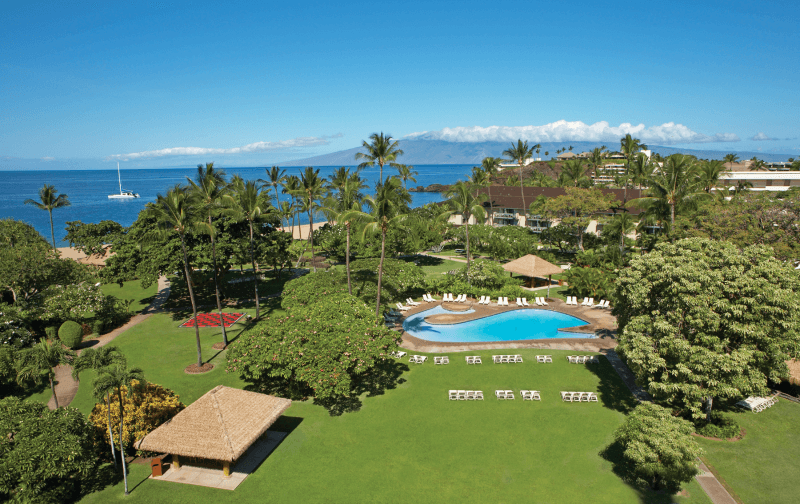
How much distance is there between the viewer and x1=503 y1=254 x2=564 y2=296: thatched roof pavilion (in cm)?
3731

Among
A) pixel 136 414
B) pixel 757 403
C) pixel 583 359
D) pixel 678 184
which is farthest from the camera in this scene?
pixel 678 184

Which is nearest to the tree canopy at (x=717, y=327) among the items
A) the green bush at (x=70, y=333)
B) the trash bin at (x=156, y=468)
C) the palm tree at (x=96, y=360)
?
the trash bin at (x=156, y=468)

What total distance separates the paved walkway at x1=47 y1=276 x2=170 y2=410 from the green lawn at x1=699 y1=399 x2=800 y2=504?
28.2 m

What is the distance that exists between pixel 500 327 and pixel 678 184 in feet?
59.4

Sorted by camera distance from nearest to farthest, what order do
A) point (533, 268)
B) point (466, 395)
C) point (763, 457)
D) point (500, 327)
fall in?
point (763, 457) → point (466, 395) → point (500, 327) → point (533, 268)

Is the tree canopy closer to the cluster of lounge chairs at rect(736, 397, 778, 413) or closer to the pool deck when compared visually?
the cluster of lounge chairs at rect(736, 397, 778, 413)

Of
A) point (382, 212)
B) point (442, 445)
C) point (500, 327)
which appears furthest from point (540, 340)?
point (382, 212)

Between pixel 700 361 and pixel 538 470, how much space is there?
24.2 feet

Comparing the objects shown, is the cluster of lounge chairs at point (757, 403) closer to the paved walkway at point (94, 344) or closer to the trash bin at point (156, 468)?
the trash bin at point (156, 468)

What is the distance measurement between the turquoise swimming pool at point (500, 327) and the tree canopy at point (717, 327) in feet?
36.9

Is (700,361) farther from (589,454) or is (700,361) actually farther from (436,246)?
(436,246)

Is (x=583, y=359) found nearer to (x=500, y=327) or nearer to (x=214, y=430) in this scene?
(x=500, y=327)

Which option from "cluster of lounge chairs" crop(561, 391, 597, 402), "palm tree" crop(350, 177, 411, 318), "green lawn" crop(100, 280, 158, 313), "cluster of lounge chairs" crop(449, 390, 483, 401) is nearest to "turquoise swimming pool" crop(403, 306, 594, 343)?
"palm tree" crop(350, 177, 411, 318)

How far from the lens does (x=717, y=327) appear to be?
16359 mm
